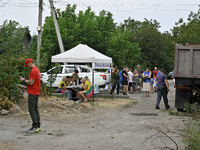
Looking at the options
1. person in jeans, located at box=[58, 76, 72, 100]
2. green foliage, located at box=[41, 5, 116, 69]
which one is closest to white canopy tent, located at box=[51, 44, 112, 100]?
person in jeans, located at box=[58, 76, 72, 100]

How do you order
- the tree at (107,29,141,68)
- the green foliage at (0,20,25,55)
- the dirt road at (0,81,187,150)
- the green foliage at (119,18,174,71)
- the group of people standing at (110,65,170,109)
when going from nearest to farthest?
→ the dirt road at (0,81,187,150) < the group of people standing at (110,65,170,109) < the green foliage at (0,20,25,55) < the tree at (107,29,141,68) < the green foliage at (119,18,174,71)

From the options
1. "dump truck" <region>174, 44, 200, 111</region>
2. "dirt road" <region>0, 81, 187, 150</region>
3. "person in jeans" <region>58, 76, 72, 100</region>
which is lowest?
"dirt road" <region>0, 81, 187, 150</region>

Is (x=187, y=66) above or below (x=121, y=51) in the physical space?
below

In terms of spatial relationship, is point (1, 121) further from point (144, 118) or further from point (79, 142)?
point (144, 118)

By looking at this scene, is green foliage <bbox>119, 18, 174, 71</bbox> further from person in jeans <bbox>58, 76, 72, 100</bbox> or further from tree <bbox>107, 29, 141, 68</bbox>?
person in jeans <bbox>58, 76, 72, 100</bbox>

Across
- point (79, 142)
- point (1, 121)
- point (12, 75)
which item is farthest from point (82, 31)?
point (79, 142)

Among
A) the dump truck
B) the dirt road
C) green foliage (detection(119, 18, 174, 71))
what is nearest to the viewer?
the dirt road

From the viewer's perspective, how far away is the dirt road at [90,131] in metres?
7.32

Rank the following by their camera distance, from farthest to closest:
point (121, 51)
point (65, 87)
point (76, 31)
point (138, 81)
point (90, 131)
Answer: point (121, 51)
point (76, 31)
point (138, 81)
point (65, 87)
point (90, 131)

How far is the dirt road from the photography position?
288 inches

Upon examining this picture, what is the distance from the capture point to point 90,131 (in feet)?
30.6

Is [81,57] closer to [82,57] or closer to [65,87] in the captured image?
[82,57]

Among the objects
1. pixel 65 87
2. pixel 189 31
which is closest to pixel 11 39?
pixel 65 87

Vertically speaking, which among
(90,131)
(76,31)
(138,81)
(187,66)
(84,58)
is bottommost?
(90,131)
